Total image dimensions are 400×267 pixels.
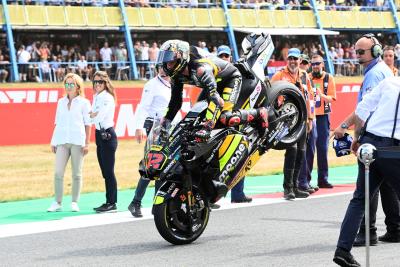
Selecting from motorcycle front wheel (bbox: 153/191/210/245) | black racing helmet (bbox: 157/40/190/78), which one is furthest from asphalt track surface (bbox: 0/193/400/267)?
black racing helmet (bbox: 157/40/190/78)

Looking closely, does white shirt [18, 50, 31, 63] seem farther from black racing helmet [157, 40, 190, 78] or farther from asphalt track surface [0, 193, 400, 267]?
black racing helmet [157, 40, 190, 78]

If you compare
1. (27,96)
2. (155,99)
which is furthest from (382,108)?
(27,96)

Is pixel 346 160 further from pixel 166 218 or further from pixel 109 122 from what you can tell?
pixel 166 218

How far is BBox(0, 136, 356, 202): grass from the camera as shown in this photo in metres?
14.6

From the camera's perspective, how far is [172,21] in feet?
119

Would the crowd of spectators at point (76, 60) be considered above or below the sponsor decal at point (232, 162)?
above

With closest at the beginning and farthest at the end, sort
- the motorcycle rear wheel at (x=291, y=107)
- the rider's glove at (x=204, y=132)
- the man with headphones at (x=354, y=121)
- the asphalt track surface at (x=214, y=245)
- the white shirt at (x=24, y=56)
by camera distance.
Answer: the man with headphones at (x=354, y=121) < the asphalt track surface at (x=214, y=245) < the rider's glove at (x=204, y=132) < the motorcycle rear wheel at (x=291, y=107) < the white shirt at (x=24, y=56)

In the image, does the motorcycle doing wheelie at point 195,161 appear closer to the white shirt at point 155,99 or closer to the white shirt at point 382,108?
the white shirt at point 155,99

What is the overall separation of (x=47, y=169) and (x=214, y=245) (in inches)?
375

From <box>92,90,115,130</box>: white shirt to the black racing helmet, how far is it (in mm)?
2611

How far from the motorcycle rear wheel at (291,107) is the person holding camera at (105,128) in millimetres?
2152

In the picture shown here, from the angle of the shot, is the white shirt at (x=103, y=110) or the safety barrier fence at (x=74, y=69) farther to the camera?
the safety barrier fence at (x=74, y=69)

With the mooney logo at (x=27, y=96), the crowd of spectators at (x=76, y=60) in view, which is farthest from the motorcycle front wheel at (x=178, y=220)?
the crowd of spectators at (x=76, y=60)

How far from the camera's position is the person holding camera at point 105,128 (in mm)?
11539
